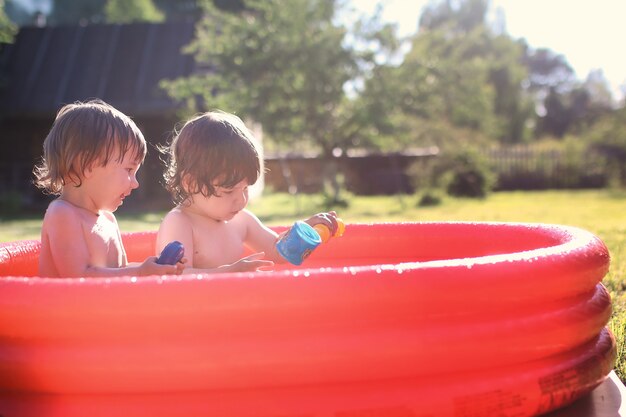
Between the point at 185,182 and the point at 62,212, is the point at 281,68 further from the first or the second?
the point at 62,212

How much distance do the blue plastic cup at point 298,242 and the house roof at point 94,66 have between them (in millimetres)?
11965

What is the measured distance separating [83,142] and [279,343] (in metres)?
0.88

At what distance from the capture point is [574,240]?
6.72 ft

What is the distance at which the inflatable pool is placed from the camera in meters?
1.57

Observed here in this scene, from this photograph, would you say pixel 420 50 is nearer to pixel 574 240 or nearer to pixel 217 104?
pixel 217 104

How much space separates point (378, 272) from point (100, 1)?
35856 millimetres

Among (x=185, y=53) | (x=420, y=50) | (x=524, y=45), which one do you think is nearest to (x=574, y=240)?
(x=420, y=50)

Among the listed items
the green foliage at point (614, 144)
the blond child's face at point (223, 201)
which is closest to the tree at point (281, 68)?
the green foliage at point (614, 144)

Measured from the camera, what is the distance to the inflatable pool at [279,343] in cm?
157

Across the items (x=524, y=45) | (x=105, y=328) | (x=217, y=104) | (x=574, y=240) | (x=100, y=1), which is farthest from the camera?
(x=524, y=45)

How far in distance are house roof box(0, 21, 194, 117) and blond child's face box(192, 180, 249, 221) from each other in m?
11.8

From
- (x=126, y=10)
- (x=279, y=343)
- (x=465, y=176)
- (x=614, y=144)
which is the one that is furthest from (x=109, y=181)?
(x=126, y=10)

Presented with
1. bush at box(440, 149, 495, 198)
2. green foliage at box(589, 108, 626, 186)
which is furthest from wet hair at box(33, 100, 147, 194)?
green foliage at box(589, 108, 626, 186)

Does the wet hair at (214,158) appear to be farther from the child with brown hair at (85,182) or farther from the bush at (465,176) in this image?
the bush at (465,176)
